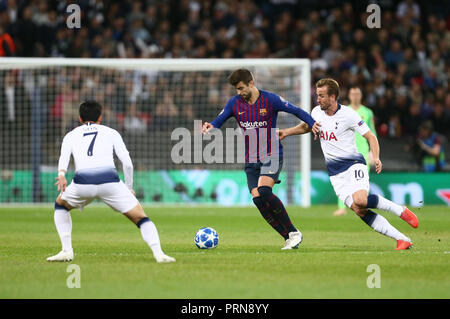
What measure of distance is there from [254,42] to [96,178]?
1462cm

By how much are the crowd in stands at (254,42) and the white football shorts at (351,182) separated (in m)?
10.7

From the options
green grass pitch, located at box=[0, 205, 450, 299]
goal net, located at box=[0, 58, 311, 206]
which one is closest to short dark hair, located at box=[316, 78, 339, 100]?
green grass pitch, located at box=[0, 205, 450, 299]

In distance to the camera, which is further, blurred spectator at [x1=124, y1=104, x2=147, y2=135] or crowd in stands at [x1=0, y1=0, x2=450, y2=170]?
crowd in stands at [x1=0, y1=0, x2=450, y2=170]

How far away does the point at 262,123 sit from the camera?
9398 mm

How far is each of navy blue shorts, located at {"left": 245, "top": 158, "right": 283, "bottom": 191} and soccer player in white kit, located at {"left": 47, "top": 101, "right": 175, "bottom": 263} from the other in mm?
1818


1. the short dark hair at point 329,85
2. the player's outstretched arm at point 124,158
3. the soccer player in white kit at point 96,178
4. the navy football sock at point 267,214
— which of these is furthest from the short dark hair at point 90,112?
the short dark hair at point 329,85

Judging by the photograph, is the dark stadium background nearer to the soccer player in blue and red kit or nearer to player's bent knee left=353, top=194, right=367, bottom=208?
the soccer player in blue and red kit

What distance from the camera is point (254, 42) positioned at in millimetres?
21922

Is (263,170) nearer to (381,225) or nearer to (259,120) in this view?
(259,120)

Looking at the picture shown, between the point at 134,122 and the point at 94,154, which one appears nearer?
the point at 94,154

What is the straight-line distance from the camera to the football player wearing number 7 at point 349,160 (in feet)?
29.8

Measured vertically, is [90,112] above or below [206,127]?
above

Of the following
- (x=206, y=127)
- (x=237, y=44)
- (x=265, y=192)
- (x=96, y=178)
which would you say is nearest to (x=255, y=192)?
(x=265, y=192)

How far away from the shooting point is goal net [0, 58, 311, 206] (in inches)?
723
